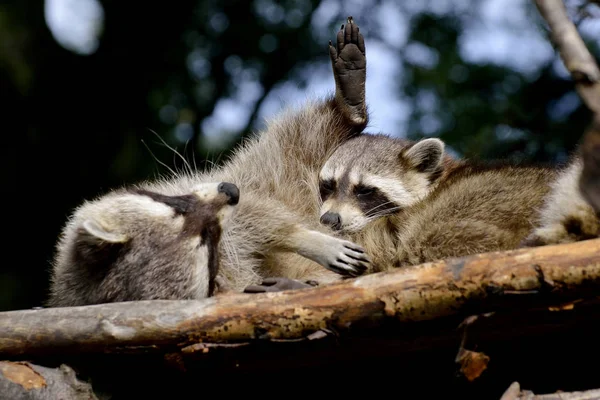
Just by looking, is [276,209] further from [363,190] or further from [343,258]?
[363,190]

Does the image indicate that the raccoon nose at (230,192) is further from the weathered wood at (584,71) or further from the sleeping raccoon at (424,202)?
the weathered wood at (584,71)

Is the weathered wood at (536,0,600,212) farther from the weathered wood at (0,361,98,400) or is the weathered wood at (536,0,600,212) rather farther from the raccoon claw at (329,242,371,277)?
the weathered wood at (0,361,98,400)

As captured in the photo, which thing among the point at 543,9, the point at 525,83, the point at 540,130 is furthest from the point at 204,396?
the point at 525,83

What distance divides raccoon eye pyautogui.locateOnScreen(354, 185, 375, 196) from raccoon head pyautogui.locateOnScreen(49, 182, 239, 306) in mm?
1096

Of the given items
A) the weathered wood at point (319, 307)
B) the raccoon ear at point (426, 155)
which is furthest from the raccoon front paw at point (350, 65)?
the weathered wood at point (319, 307)

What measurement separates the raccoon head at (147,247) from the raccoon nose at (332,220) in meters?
0.65

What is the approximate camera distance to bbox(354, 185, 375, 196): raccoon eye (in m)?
4.18

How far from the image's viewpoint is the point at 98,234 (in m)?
3.01

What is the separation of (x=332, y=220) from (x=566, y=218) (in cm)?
138

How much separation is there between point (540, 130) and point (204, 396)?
2618 mm

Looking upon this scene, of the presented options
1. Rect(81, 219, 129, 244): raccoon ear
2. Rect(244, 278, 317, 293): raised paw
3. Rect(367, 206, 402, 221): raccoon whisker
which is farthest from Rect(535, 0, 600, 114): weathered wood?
Rect(367, 206, 402, 221): raccoon whisker

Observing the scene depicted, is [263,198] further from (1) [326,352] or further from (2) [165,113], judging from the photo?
(2) [165,113]

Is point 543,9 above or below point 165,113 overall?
above

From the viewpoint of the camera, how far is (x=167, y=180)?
3871mm
